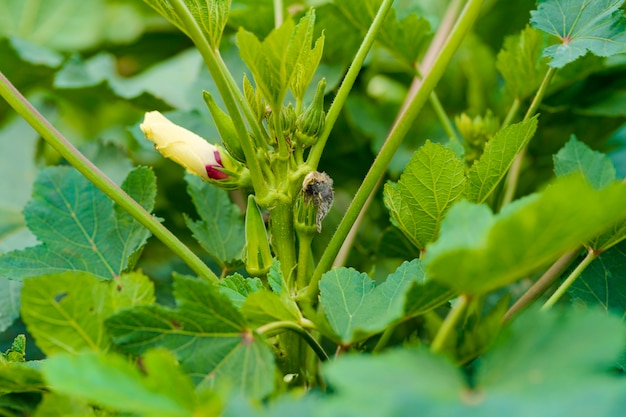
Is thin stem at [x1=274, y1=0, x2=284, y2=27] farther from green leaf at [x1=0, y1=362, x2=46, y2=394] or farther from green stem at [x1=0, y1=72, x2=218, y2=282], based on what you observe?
green leaf at [x1=0, y1=362, x2=46, y2=394]

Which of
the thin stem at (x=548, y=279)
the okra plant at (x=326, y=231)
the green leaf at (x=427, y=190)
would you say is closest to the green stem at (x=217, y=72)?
the okra plant at (x=326, y=231)

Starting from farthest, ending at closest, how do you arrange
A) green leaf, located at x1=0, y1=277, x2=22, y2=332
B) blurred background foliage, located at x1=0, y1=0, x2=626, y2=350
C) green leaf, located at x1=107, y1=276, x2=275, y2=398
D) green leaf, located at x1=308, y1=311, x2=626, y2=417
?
blurred background foliage, located at x1=0, y1=0, x2=626, y2=350
green leaf, located at x1=0, y1=277, x2=22, y2=332
green leaf, located at x1=107, y1=276, x2=275, y2=398
green leaf, located at x1=308, y1=311, x2=626, y2=417

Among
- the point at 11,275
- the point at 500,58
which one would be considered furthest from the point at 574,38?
the point at 11,275

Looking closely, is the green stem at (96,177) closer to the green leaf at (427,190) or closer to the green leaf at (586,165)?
the green leaf at (427,190)

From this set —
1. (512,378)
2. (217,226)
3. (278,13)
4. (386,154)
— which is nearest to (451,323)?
(512,378)

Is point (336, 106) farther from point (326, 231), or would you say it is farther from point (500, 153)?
point (326, 231)

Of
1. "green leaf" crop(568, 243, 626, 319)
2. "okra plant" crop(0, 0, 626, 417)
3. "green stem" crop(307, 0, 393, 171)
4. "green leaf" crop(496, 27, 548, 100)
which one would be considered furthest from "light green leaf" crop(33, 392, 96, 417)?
"green leaf" crop(496, 27, 548, 100)

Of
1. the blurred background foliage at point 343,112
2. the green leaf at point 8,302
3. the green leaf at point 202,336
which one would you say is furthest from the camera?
the blurred background foliage at point 343,112
